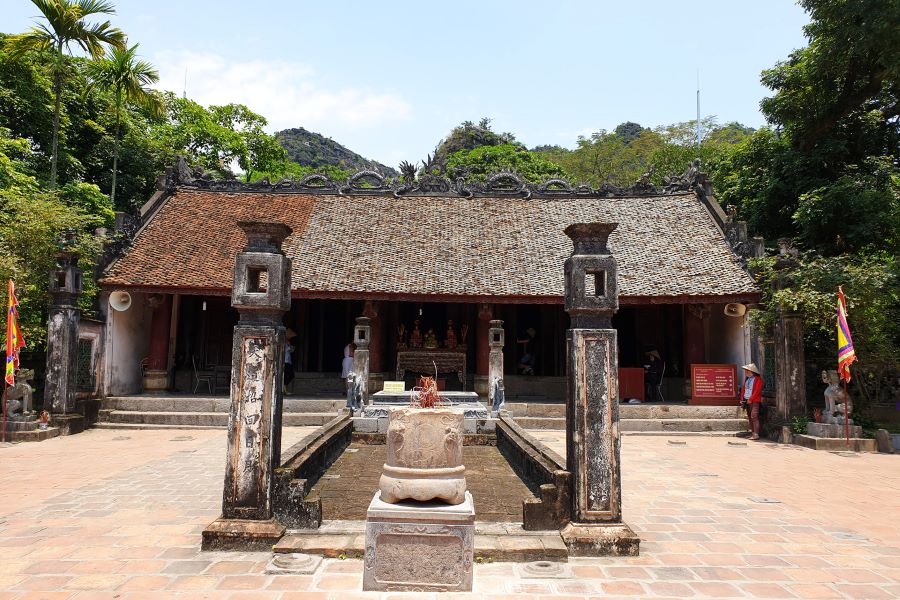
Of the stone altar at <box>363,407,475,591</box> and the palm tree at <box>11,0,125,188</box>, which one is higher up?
the palm tree at <box>11,0,125,188</box>

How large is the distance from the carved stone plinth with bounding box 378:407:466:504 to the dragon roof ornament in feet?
50.2

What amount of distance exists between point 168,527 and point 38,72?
73.2 feet

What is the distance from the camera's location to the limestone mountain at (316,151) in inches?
2286

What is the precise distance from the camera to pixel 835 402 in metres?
11.0

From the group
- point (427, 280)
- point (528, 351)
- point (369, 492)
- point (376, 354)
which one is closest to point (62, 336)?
point (376, 354)

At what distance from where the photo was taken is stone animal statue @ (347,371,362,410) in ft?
38.8

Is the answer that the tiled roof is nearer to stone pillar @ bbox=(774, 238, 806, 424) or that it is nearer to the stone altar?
stone pillar @ bbox=(774, 238, 806, 424)

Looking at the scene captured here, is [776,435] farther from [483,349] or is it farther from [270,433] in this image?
[270,433]

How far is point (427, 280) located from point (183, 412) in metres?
6.47

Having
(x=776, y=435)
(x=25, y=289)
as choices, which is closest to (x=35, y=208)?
(x=25, y=289)

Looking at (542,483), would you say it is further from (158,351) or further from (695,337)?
(158,351)

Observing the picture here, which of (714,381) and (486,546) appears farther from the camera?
(714,381)

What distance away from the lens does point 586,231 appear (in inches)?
211

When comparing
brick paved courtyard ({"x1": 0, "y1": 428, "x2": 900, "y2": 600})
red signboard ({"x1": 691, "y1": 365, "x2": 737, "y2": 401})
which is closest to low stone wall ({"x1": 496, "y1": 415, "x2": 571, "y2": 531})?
brick paved courtyard ({"x1": 0, "y1": 428, "x2": 900, "y2": 600})
